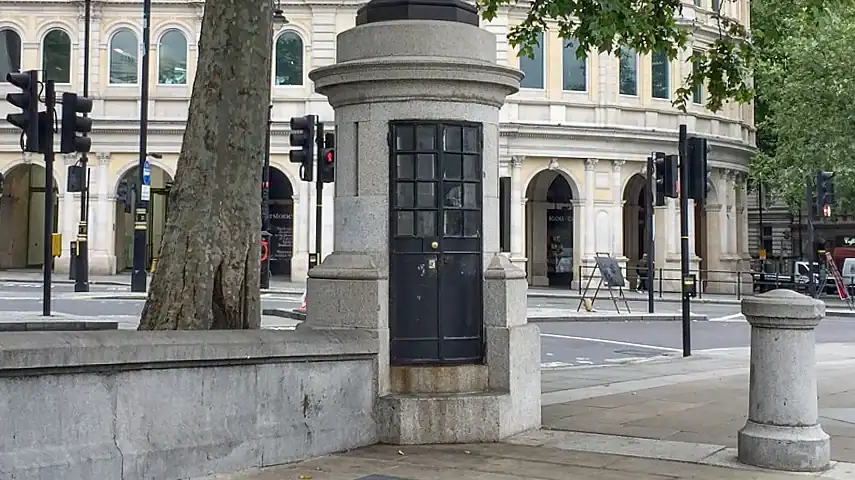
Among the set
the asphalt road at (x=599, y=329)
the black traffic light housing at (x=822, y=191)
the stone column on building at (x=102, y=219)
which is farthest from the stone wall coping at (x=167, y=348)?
the stone column on building at (x=102, y=219)

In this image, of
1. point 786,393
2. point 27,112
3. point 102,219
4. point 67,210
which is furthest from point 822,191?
point 67,210

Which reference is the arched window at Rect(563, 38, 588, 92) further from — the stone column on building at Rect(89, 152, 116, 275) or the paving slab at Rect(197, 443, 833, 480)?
Answer: the paving slab at Rect(197, 443, 833, 480)

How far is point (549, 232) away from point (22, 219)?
942 inches

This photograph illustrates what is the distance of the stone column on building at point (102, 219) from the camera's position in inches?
1420

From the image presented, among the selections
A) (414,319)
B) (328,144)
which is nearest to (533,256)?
(328,144)

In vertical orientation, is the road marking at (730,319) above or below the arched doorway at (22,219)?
below

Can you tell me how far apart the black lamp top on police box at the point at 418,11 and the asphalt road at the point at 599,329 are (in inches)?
280

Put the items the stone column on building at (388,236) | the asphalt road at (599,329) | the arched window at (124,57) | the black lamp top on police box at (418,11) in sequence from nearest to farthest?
the stone column on building at (388,236)
the black lamp top on police box at (418,11)
the asphalt road at (599,329)
the arched window at (124,57)

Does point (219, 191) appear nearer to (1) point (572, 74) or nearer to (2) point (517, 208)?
(2) point (517, 208)

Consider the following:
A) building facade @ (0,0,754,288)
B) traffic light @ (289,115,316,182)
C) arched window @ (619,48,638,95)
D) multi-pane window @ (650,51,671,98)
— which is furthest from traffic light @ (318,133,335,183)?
multi-pane window @ (650,51,671,98)

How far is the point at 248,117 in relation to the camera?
7465mm

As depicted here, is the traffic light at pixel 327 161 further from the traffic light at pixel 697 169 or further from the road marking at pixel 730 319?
the road marking at pixel 730 319

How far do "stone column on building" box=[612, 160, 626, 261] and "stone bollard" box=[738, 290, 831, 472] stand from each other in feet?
101

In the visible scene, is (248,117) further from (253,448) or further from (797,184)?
(797,184)
